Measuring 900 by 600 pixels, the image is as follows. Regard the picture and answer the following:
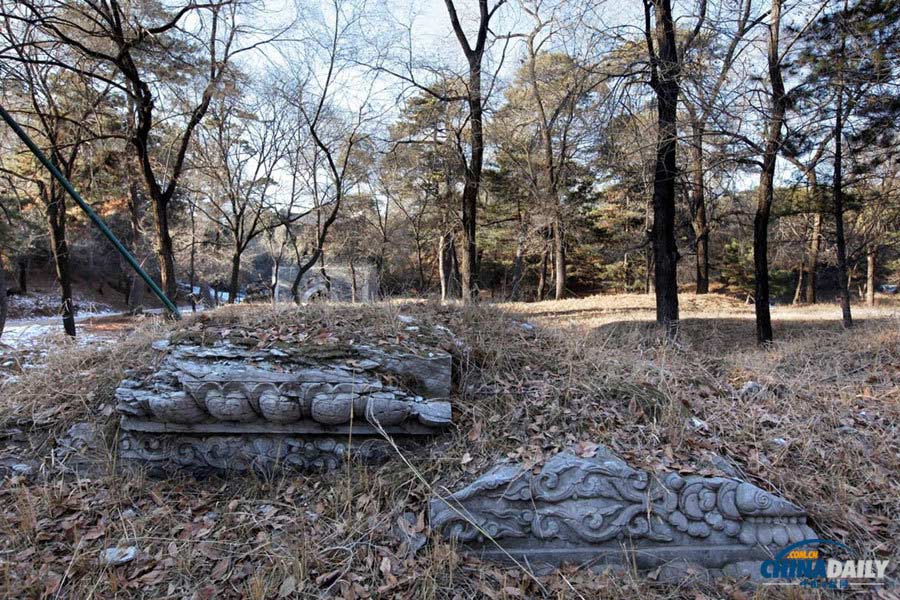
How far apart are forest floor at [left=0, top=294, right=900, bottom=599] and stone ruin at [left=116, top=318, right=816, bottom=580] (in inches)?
4.5

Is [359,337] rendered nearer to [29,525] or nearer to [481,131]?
[29,525]

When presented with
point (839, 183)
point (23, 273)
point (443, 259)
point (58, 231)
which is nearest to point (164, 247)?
point (58, 231)

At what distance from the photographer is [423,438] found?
298 centimetres

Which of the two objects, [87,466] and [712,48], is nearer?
[87,466]

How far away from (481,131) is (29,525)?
1124 cm

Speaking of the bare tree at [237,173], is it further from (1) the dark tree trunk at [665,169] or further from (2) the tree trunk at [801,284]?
(2) the tree trunk at [801,284]

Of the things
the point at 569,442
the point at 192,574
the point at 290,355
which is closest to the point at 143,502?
the point at 192,574

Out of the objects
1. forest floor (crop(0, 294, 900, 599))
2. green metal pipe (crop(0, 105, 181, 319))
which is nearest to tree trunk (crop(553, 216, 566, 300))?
forest floor (crop(0, 294, 900, 599))

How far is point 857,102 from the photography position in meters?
7.16

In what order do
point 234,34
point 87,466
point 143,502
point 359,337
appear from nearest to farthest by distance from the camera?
point 143,502
point 87,466
point 359,337
point 234,34

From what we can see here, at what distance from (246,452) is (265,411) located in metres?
0.38

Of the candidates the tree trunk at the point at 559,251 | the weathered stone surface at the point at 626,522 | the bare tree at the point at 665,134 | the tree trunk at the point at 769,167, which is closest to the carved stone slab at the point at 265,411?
the weathered stone surface at the point at 626,522

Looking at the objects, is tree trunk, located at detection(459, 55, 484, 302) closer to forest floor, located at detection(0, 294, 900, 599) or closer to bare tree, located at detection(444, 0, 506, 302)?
bare tree, located at detection(444, 0, 506, 302)

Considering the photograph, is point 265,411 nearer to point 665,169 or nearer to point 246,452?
point 246,452
